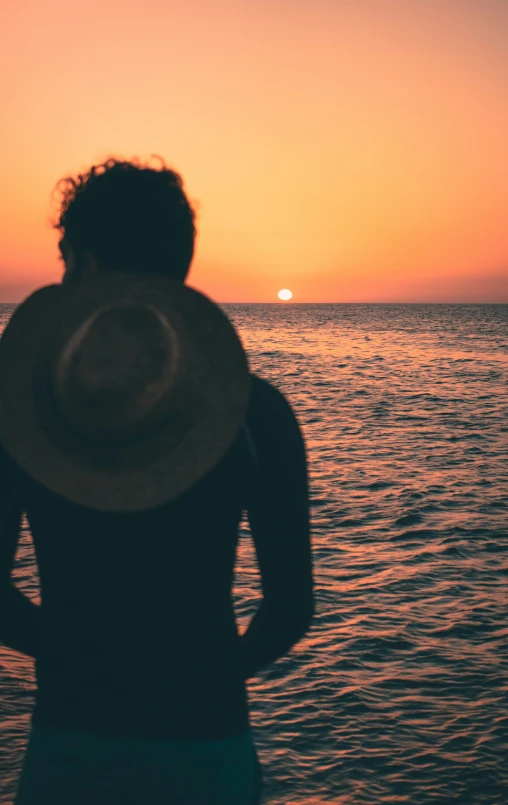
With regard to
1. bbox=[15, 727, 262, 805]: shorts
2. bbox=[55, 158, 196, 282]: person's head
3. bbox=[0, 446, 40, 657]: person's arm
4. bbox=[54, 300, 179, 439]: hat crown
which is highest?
bbox=[55, 158, 196, 282]: person's head

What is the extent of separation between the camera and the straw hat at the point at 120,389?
4.04 ft

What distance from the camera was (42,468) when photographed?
4.08 feet

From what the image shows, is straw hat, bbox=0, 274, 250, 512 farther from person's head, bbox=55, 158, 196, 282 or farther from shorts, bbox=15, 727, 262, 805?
shorts, bbox=15, 727, 262, 805

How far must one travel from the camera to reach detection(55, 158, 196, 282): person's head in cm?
143

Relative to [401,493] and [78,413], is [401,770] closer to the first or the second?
[78,413]

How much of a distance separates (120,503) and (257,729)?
691cm

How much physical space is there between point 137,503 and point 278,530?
1.10ft

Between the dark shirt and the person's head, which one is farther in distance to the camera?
the person's head

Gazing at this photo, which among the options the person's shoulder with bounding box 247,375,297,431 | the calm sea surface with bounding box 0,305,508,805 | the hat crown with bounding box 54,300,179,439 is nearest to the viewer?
the hat crown with bounding box 54,300,179,439

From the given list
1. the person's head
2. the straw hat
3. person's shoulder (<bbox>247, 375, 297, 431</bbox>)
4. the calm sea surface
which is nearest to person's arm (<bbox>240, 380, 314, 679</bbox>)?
person's shoulder (<bbox>247, 375, 297, 431</bbox>)

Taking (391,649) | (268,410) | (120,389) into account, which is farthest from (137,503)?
(391,649)

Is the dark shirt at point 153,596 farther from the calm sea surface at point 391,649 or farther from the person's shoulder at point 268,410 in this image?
the calm sea surface at point 391,649

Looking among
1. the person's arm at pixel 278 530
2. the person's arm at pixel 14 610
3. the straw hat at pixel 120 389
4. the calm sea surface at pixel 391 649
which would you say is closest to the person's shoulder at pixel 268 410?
the person's arm at pixel 278 530

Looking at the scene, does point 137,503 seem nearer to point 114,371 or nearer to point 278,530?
point 114,371
